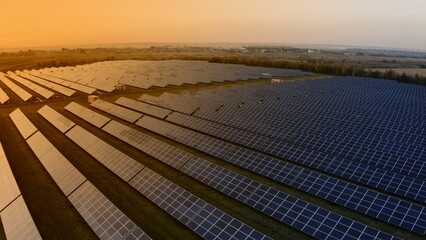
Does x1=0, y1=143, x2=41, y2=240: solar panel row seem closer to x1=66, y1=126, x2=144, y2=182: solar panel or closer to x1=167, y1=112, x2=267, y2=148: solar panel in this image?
x1=66, y1=126, x2=144, y2=182: solar panel

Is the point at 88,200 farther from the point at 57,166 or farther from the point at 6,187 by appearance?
the point at 57,166

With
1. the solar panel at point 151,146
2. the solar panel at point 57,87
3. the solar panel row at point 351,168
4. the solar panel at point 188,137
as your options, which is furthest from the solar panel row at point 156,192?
the solar panel at point 57,87

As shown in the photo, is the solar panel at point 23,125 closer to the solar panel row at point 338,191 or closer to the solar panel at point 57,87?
the solar panel at point 57,87

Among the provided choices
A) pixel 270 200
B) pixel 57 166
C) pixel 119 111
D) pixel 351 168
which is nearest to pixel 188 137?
pixel 57 166

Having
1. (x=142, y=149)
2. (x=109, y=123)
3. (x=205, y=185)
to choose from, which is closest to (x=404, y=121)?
(x=205, y=185)

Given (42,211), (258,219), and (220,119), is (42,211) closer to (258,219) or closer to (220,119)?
(258,219)

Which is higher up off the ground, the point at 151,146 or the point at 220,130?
the point at 220,130

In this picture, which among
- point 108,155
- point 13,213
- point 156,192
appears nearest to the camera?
point 13,213
